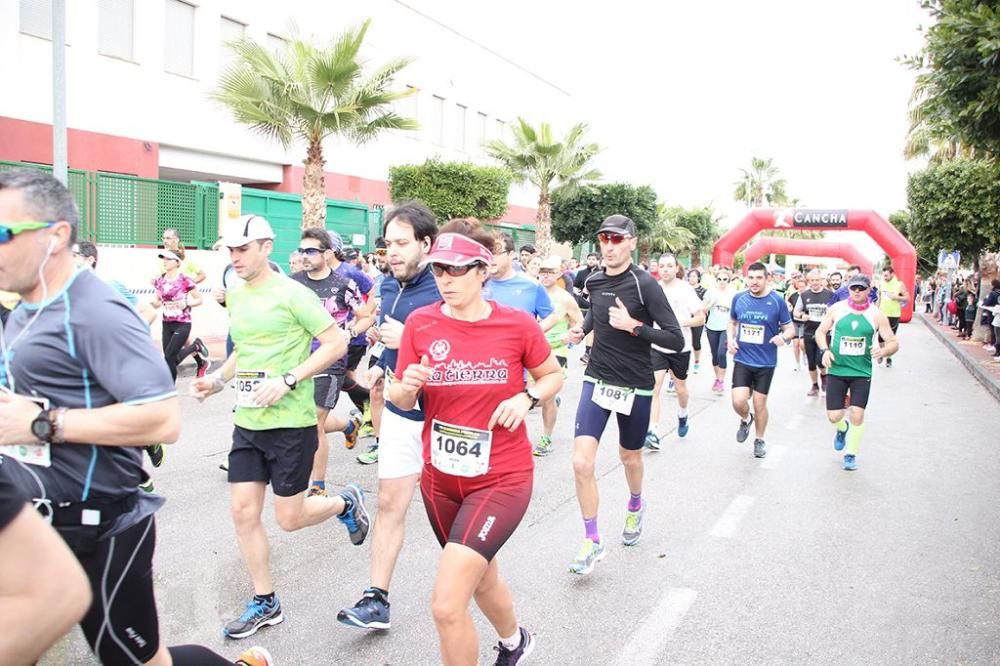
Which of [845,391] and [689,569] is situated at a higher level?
[845,391]

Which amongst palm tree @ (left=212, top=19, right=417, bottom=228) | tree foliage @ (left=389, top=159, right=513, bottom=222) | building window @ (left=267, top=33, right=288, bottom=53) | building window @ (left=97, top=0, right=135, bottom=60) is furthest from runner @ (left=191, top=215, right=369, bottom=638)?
tree foliage @ (left=389, top=159, right=513, bottom=222)

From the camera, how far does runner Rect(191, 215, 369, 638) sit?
3.92 m

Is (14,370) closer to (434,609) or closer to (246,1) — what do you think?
(434,609)

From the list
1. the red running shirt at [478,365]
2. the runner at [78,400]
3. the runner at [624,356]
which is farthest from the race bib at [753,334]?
the runner at [78,400]

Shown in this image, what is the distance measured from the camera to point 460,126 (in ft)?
110

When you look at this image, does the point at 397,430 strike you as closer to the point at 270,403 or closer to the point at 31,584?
the point at 270,403

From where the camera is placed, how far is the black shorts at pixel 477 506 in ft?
10.0

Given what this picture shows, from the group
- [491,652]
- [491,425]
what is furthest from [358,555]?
[491,425]

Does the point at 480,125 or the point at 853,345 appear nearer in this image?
the point at 853,345

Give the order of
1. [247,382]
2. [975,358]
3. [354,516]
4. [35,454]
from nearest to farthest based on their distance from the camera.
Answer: [35,454], [247,382], [354,516], [975,358]

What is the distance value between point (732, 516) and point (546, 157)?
2230 centimetres

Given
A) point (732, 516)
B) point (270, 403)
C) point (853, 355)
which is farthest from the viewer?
point (853, 355)

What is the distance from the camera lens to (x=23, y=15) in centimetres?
1717

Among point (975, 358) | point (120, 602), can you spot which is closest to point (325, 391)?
point (120, 602)
